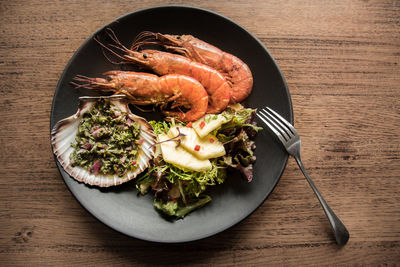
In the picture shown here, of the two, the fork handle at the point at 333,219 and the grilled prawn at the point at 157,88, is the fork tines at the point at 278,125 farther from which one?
the grilled prawn at the point at 157,88

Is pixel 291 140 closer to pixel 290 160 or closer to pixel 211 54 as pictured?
pixel 290 160

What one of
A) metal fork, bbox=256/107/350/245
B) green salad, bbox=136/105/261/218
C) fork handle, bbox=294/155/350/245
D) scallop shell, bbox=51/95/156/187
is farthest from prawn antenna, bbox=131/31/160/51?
fork handle, bbox=294/155/350/245

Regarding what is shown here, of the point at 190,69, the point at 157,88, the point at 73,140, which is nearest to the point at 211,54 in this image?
the point at 190,69

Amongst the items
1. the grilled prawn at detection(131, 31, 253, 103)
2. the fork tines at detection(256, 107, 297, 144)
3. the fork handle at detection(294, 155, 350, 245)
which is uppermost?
the grilled prawn at detection(131, 31, 253, 103)

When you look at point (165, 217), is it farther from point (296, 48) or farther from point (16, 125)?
point (296, 48)

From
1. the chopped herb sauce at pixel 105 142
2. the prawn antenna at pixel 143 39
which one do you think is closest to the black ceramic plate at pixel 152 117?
the prawn antenna at pixel 143 39

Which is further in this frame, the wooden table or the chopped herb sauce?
the wooden table

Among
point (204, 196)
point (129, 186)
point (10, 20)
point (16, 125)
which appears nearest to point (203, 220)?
point (204, 196)

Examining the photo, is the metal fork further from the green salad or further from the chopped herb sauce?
the chopped herb sauce
